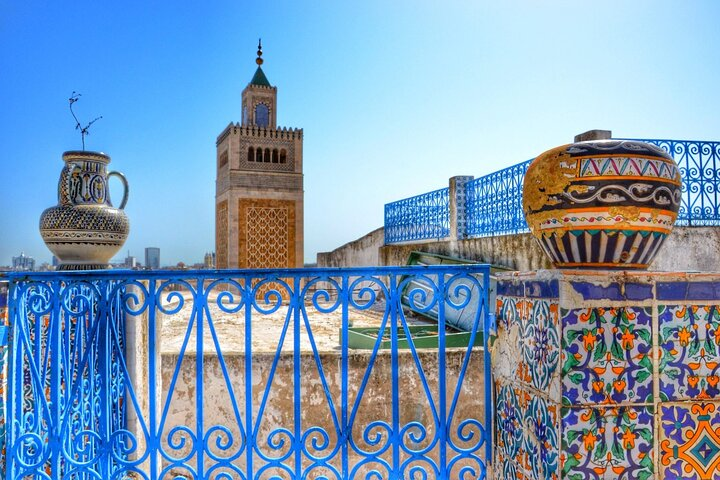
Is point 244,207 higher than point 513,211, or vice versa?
point 244,207

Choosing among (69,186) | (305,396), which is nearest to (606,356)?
(69,186)

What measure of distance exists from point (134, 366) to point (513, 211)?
16.1 feet

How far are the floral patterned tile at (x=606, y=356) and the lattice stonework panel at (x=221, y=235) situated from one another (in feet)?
59.8

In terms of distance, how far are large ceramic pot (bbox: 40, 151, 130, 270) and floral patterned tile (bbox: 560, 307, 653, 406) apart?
2322 millimetres

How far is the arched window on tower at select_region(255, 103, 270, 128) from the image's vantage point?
21.0 m

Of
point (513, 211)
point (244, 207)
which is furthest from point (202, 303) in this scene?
point (244, 207)

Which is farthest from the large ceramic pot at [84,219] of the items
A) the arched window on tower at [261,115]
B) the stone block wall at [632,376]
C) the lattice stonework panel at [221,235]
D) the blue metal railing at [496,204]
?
the arched window on tower at [261,115]

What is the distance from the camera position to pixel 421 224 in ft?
29.7

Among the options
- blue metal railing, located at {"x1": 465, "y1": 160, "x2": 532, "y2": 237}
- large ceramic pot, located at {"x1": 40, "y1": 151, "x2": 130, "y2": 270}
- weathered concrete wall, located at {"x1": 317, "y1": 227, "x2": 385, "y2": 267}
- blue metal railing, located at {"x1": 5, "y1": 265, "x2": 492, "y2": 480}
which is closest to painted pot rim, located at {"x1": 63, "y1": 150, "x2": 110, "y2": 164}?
large ceramic pot, located at {"x1": 40, "y1": 151, "x2": 130, "y2": 270}

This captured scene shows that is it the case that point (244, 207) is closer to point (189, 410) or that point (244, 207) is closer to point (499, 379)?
point (189, 410)

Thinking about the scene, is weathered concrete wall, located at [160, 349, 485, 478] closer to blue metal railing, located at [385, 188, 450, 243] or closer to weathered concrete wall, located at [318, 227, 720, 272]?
weathered concrete wall, located at [318, 227, 720, 272]

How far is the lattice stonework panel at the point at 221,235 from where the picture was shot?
753 inches

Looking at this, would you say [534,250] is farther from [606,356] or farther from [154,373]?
[154,373]

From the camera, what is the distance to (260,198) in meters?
19.2
